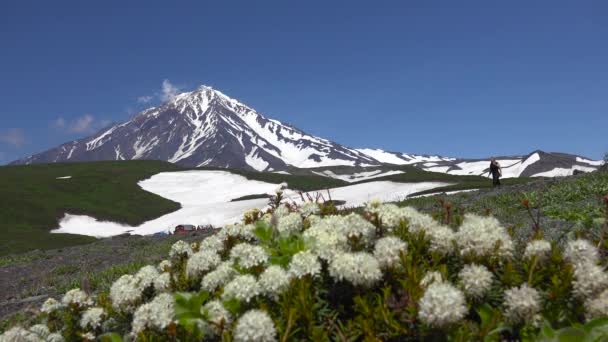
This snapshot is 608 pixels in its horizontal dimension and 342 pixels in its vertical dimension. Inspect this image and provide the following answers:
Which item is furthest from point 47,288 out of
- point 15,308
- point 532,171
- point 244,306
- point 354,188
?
point 532,171

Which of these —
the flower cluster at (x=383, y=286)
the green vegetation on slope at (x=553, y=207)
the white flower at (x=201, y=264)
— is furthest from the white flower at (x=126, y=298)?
the green vegetation on slope at (x=553, y=207)

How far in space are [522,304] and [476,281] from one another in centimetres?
25

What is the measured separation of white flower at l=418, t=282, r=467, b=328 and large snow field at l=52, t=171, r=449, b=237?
92.2 ft

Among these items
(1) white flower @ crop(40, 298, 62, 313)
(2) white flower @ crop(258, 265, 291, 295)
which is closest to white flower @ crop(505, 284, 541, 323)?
(2) white flower @ crop(258, 265, 291, 295)

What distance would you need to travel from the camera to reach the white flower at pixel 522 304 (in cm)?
218

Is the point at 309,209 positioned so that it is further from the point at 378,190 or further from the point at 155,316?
the point at 378,190

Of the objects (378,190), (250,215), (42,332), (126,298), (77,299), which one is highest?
(378,190)

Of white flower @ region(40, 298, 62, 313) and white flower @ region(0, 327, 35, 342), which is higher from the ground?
white flower @ region(40, 298, 62, 313)

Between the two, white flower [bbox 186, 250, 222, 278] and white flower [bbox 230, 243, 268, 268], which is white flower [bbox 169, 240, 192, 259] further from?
white flower [bbox 230, 243, 268, 268]

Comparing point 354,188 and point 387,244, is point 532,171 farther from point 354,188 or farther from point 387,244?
point 387,244

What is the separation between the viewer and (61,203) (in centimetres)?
6562

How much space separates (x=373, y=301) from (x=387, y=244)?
37cm

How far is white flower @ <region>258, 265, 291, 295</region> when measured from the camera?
8.18ft

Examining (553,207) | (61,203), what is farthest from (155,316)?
(61,203)
